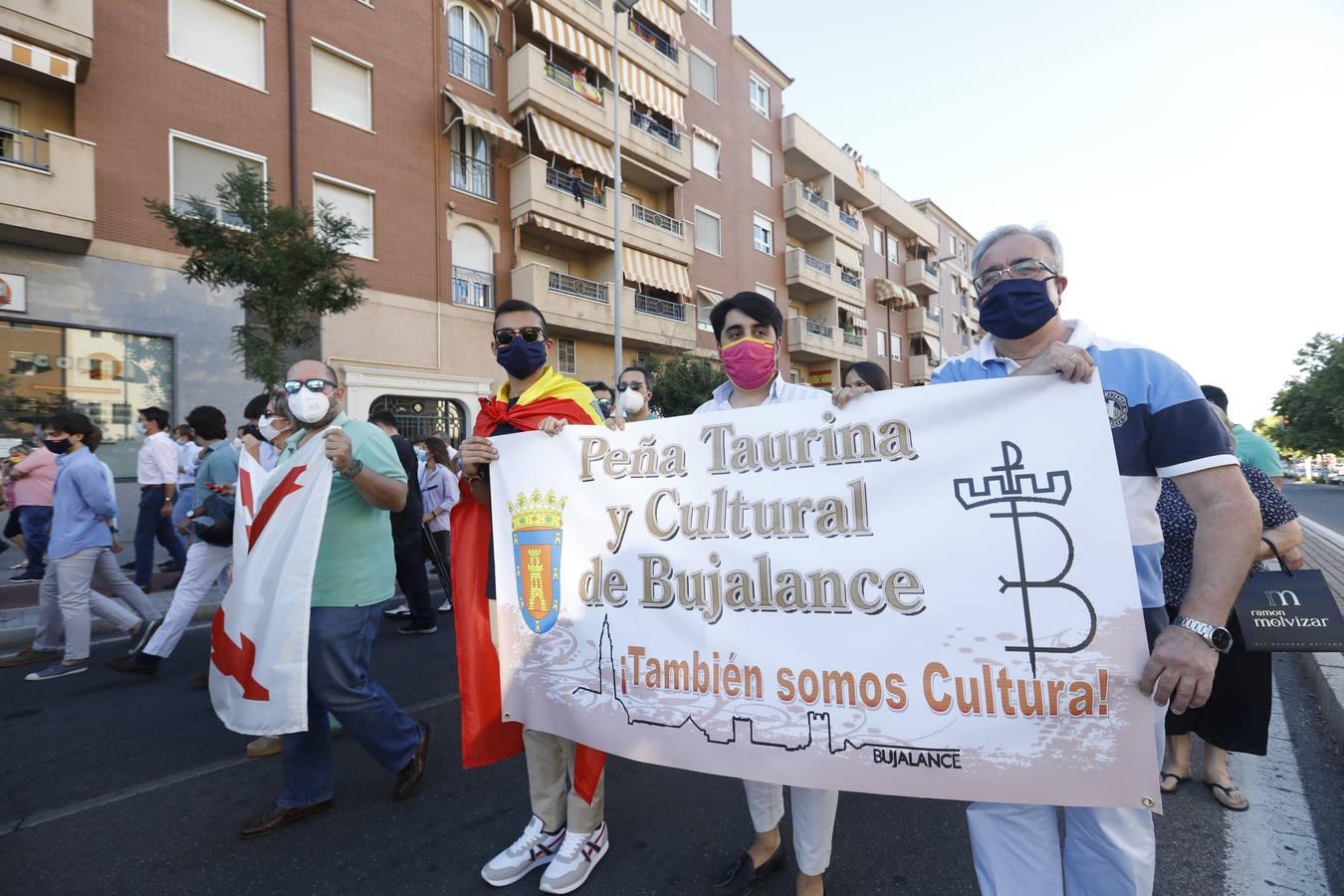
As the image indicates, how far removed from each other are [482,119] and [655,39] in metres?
8.63

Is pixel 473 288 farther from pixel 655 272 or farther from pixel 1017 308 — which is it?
pixel 1017 308

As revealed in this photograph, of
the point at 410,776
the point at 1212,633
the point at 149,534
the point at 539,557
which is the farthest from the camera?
the point at 149,534

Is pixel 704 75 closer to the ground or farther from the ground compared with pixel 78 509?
farther from the ground

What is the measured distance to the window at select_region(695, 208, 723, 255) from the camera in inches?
878

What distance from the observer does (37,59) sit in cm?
964

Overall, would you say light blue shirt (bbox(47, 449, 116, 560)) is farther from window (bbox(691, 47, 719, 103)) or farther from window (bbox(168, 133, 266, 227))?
window (bbox(691, 47, 719, 103))

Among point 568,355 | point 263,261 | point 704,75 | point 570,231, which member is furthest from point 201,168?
point 704,75

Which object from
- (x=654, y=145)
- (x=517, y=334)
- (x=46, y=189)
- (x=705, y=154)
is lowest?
(x=517, y=334)

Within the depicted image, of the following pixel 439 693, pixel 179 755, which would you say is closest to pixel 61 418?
pixel 179 755

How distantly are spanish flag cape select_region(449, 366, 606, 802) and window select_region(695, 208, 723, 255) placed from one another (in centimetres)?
2077

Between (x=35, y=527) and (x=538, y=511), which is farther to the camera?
(x=35, y=527)

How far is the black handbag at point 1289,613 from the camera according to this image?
6.25ft

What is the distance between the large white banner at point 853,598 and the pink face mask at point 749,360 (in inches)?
12.5

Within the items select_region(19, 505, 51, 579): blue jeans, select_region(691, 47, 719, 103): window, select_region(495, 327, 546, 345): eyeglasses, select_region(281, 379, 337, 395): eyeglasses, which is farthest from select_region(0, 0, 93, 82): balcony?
select_region(691, 47, 719, 103): window
